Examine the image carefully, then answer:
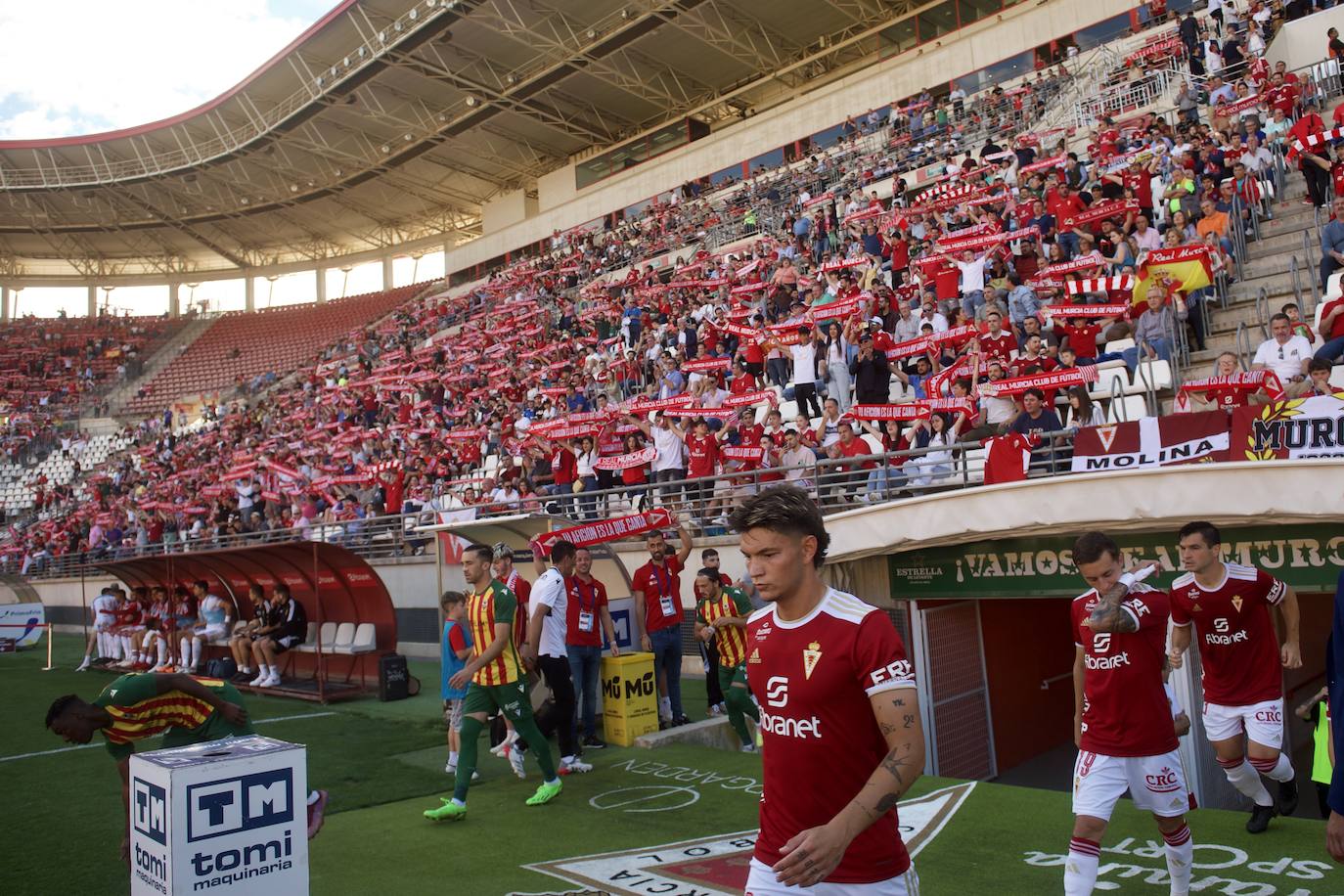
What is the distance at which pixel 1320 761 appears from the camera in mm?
3104

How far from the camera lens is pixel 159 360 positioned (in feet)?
182

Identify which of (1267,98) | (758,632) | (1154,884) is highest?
(1267,98)

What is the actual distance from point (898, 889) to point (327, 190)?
53693 mm

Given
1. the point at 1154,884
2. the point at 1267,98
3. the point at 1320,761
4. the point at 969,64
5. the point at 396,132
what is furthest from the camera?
the point at 396,132

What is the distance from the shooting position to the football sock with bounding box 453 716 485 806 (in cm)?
769

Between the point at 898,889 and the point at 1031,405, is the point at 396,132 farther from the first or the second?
the point at 898,889

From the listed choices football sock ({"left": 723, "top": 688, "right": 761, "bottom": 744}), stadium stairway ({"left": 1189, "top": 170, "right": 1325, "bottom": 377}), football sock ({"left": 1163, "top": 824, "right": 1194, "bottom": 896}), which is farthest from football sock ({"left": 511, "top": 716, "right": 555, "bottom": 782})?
stadium stairway ({"left": 1189, "top": 170, "right": 1325, "bottom": 377})

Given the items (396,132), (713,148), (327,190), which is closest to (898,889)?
(713,148)

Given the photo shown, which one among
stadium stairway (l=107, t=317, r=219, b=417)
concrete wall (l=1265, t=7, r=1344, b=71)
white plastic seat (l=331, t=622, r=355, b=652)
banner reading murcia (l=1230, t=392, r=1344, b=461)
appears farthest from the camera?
stadium stairway (l=107, t=317, r=219, b=417)

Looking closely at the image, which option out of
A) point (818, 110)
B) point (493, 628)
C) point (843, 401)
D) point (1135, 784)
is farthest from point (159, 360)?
point (1135, 784)

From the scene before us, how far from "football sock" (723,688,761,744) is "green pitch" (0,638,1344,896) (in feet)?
1.29

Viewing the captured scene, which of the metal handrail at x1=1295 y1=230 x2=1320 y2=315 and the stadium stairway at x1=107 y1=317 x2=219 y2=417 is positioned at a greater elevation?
the stadium stairway at x1=107 y1=317 x2=219 y2=417

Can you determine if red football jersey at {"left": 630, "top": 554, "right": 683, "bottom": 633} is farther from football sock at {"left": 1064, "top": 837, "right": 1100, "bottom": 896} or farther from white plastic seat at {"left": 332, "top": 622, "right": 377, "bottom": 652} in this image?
football sock at {"left": 1064, "top": 837, "right": 1100, "bottom": 896}

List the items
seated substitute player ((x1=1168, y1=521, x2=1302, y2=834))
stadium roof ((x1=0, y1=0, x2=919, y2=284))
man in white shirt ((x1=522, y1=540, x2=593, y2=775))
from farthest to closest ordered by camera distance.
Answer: stadium roof ((x1=0, y1=0, x2=919, y2=284)) → man in white shirt ((x1=522, y1=540, x2=593, y2=775)) → seated substitute player ((x1=1168, y1=521, x2=1302, y2=834))
